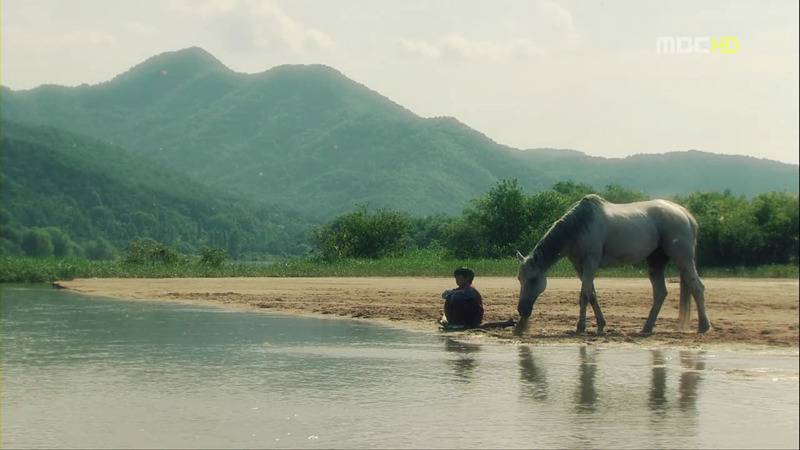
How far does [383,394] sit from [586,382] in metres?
2.62

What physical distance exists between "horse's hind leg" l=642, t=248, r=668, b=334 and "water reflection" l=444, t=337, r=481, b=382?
330cm

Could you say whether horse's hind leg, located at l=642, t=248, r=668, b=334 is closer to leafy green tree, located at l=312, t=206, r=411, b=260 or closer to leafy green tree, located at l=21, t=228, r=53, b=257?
leafy green tree, located at l=312, t=206, r=411, b=260

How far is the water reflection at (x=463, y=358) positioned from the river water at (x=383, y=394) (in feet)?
0.14

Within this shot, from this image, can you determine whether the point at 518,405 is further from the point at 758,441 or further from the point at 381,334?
the point at 381,334

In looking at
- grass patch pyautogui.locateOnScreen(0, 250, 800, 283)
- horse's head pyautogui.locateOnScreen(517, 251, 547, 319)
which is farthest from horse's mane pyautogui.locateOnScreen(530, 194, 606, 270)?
grass patch pyautogui.locateOnScreen(0, 250, 800, 283)

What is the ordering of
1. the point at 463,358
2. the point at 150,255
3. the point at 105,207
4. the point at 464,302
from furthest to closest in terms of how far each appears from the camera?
1. the point at 105,207
2. the point at 150,255
3. the point at 464,302
4. the point at 463,358

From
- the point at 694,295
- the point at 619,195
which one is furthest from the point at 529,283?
the point at 619,195

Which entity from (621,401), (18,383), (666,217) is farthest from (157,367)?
(666,217)

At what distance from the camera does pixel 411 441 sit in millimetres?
8102

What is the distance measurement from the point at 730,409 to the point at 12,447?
7154 millimetres

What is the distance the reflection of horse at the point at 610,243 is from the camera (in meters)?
15.9

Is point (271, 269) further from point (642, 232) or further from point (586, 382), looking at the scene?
point (586, 382)

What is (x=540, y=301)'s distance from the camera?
78.2 ft

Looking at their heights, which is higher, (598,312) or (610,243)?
(610,243)
